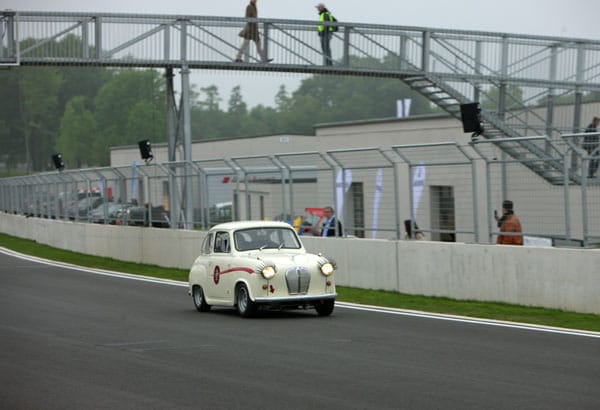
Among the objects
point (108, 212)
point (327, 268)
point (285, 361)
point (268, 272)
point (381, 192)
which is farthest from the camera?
point (108, 212)

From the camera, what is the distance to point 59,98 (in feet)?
612

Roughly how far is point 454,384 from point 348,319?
628 cm

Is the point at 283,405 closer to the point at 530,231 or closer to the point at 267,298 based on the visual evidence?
the point at 267,298

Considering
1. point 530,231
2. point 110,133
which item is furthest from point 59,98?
point 530,231

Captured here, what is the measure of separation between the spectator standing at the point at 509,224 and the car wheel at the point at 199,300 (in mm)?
4892

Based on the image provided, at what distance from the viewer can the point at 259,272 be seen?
50.7 ft

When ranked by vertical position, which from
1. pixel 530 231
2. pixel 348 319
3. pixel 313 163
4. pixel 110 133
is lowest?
pixel 348 319

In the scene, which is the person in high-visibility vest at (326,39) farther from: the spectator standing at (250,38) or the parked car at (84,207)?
the parked car at (84,207)

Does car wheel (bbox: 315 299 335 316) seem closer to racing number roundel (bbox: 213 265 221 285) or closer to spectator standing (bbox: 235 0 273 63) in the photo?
racing number roundel (bbox: 213 265 221 285)

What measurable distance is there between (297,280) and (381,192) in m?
4.80

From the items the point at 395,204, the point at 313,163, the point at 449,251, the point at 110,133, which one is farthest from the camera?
the point at 110,133

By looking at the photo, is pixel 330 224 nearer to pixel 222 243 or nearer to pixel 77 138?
pixel 222 243

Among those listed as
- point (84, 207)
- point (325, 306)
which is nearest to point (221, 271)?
point (325, 306)

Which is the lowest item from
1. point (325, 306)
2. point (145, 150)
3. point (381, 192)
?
point (325, 306)
